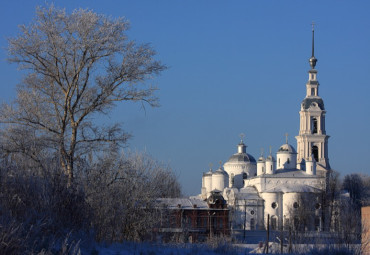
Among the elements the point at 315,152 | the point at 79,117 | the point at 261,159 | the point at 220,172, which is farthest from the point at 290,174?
the point at 79,117

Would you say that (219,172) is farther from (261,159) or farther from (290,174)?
(290,174)

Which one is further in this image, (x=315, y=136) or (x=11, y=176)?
(x=315, y=136)

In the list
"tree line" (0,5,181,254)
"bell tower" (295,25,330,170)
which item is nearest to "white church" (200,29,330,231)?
"bell tower" (295,25,330,170)

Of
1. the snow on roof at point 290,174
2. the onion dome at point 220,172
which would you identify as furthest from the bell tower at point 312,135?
the onion dome at point 220,172

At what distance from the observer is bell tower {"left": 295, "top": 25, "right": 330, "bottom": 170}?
71.4 meters

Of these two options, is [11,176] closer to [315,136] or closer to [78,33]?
[78,33]

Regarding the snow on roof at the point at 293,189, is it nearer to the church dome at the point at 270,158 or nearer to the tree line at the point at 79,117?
the church dome at the point at 270,158

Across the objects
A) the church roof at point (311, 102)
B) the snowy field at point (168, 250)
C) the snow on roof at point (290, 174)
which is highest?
the church roof at point (311, 102)

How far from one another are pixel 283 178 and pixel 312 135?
22.6 feet

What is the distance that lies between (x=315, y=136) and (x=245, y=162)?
872 cm

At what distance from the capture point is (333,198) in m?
62.0

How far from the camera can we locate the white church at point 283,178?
62.9 m

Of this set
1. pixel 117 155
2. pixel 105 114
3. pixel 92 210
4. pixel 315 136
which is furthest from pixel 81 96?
pixel 315 136

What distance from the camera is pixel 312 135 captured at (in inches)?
2805
